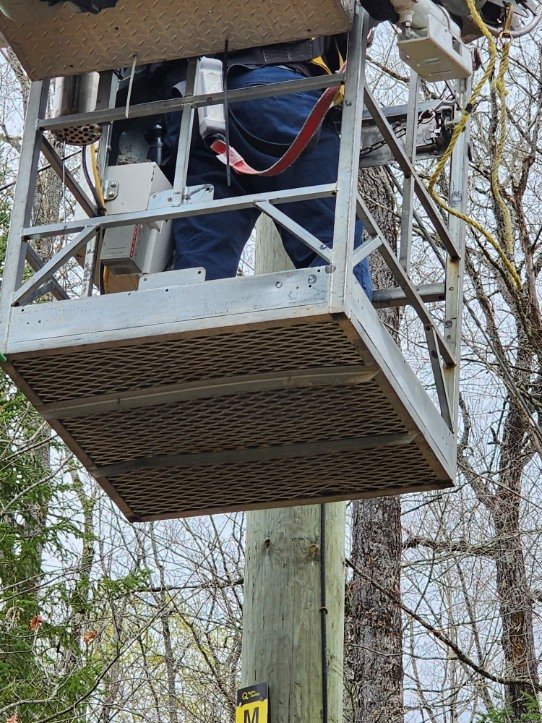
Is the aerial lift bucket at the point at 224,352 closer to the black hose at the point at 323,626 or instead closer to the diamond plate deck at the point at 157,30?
the diamond plate deck at the point at 157,30

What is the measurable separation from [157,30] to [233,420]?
1433 mm

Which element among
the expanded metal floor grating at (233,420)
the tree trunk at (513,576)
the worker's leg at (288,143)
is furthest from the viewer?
the tree trunk at (513,576)

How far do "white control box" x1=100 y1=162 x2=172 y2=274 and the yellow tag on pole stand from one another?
176 cm

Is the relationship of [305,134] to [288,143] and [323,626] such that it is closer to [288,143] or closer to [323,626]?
[288,143]

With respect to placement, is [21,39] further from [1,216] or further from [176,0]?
[1,216]

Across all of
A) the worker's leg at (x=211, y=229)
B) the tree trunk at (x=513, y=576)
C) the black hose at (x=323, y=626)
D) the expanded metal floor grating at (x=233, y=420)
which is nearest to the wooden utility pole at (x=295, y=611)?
the black hose at (x=323, y=626)

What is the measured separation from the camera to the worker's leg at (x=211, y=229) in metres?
4.90

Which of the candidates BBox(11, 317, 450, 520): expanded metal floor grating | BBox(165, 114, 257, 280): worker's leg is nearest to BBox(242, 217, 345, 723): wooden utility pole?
BBox(11, 317, 450, 520): expanded metal floor grating

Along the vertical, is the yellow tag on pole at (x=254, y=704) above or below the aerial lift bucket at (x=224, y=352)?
below

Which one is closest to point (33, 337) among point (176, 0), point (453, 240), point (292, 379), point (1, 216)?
point (292, 379)

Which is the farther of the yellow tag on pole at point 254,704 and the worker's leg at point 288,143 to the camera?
the yellow tag on pole at point 254,704

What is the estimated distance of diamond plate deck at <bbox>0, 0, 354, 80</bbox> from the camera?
4.70 metres

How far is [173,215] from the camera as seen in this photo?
4.61 m

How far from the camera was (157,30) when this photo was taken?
15.8 feet
